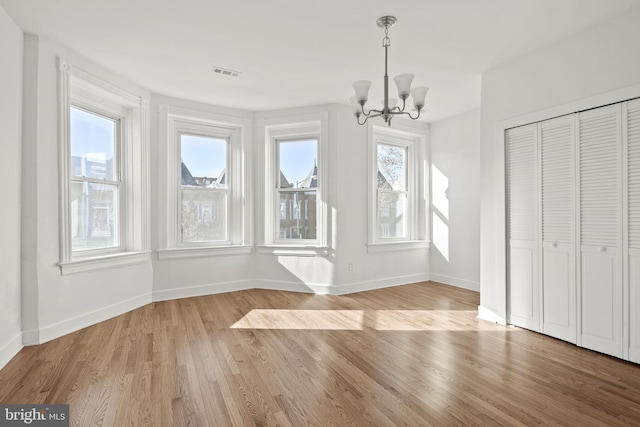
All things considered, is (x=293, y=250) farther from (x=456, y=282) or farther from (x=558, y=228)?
(x=558, y=228)

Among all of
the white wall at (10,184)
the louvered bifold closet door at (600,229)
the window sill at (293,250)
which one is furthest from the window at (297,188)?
the louvered bifold closet door at (600,229)

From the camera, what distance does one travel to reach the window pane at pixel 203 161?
511cm

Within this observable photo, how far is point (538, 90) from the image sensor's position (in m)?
3.43

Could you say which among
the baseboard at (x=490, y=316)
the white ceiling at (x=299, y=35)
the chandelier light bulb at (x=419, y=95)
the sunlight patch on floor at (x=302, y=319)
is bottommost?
the sunlight patch on floor at (x=302, y=319)

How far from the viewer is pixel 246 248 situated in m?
5.37

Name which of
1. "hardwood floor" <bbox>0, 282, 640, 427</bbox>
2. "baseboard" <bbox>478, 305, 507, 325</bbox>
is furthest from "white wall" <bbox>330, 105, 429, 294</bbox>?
"baseboard" <bbox>478, 305, 507, 325</bbox>

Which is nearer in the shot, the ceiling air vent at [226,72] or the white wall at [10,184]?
the white wall at [10,184]

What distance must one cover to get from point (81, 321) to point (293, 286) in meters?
2.61

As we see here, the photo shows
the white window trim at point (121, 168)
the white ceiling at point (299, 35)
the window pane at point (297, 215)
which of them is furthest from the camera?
the window pane at point (297, 215)

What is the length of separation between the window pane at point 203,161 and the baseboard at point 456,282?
3723 millimetres

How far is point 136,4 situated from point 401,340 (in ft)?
11.4

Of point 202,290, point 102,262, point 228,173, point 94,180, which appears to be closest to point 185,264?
point 202,290

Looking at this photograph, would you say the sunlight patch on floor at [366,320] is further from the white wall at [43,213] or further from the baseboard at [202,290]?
the white wall at [43,213]

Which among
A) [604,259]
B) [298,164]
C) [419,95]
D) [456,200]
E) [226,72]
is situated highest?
[226,72]
